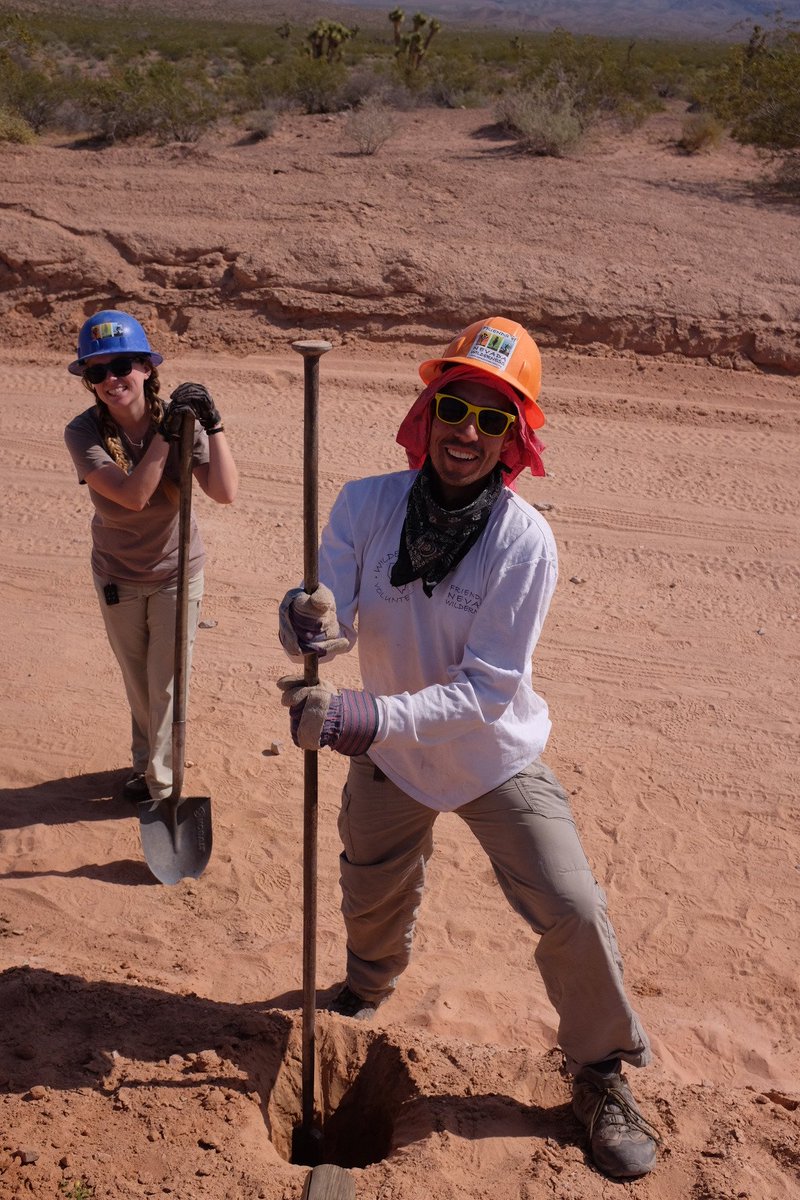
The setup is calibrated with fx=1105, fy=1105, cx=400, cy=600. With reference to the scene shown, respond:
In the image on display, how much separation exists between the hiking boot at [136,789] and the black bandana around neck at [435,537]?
Answer: 2333 mm

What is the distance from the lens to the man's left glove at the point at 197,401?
3.71 meters

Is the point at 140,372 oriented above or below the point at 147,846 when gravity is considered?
above

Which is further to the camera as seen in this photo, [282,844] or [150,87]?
[150,87]

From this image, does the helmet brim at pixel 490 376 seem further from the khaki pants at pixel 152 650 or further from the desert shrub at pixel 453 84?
the desert shrub at pixel 453 84

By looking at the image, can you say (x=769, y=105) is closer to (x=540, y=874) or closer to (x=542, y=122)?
(x=542, y=122)

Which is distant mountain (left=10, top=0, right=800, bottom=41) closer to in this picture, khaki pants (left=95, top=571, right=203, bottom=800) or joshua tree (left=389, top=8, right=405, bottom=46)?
joshua tree (left=389, top=8, right=405, bottom=46)

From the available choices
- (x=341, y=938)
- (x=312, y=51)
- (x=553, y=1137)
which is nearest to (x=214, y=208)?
(x=341, y=938)

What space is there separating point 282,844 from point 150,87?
47.3 feet

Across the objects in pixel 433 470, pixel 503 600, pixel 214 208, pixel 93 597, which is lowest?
pixel 93 597

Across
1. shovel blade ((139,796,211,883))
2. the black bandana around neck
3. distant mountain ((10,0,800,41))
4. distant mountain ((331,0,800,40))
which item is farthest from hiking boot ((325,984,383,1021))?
distant mountain ((331,0,800,40))

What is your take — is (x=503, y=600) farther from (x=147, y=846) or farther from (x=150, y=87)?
(x=150, y=87)

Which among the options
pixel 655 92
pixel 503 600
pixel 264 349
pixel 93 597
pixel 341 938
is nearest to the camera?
pixel 503 600

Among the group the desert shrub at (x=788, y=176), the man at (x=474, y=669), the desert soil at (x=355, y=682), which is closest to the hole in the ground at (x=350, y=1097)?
the desert soil at (x=355, y=682)

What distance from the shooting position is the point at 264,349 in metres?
10.4
